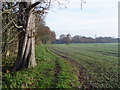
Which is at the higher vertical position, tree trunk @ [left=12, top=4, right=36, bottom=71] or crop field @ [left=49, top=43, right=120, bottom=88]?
tree trunk @ [left=12, top=4, right=36, bottom=71]

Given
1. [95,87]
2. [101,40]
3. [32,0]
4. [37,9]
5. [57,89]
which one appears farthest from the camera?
[101,40]

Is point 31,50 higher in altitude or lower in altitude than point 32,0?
lower

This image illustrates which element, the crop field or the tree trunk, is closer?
the crop field

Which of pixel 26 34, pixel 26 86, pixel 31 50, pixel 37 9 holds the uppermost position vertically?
pixel 37 9

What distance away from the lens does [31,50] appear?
9891 millimetres

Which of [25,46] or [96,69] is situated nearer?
[25,46]

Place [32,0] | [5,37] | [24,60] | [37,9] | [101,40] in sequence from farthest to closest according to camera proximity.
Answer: [101,40]
[5,37]
[37,9]
[32,0]
[24,60]

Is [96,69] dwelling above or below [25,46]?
below

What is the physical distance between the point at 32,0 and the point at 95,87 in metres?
9.40

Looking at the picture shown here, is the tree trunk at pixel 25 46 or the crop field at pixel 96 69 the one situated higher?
the tree trunk at pixel 25 46

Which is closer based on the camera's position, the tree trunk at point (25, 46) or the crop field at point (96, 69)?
the crop field at point (96, 69)

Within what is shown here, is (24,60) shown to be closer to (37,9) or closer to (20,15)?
(20,15)

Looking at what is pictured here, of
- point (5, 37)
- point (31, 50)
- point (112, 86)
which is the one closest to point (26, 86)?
point (31, 50)

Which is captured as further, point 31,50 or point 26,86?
point 31,50
